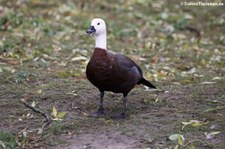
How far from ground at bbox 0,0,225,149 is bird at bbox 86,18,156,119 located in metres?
0.37

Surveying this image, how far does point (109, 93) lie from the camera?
7270 mm

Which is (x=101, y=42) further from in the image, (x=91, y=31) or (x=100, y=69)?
(x=100, y=69)

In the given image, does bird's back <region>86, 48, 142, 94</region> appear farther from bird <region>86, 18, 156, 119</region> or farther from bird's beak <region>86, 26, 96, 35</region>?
bird's beak <region>86, 26, 96, 35</region>

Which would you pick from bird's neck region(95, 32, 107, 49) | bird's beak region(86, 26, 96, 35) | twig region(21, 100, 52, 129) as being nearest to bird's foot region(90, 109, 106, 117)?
twig region(21, 100, 52, 129)

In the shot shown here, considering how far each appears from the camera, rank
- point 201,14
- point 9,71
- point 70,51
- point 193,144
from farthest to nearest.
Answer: point 201,14 < point 70,51 < point 9,71 < point 193,144

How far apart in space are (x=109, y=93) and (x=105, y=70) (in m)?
1.31

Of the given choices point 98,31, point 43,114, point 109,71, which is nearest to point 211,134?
point 109,71

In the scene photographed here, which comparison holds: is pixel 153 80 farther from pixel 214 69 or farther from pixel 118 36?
pixel 118 36

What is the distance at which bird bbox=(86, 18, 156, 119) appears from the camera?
6000mm

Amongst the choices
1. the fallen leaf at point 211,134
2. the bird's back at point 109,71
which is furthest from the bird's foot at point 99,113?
the fallen leaf at point 211,134

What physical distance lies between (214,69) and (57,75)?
2.80m

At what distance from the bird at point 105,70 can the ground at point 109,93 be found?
0.37 meters

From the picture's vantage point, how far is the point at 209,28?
1296 centimetres

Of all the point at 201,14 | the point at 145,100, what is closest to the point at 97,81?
the point at 145,100
